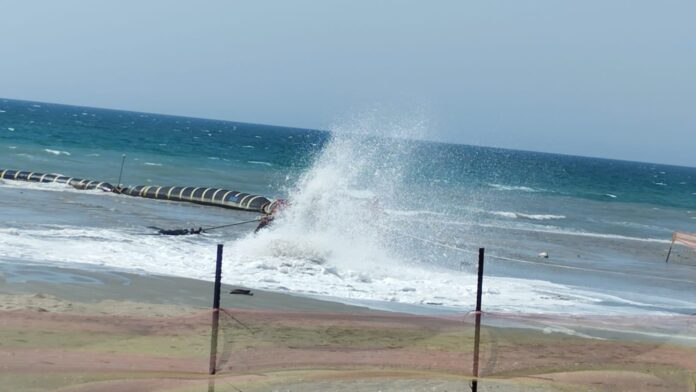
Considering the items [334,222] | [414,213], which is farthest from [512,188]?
[334,222]

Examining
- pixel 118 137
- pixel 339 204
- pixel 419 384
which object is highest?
pixel 118 137

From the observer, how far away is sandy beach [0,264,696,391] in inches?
325

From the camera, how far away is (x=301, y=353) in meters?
9.25

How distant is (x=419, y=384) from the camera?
8.69m

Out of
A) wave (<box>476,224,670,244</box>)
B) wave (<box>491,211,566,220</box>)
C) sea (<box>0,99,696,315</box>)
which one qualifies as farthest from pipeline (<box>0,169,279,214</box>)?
wave (<box>491,211,566,220</box>)

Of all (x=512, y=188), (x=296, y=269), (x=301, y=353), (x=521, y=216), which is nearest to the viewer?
(x=301, y=353)

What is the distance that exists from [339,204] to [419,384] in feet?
44.1

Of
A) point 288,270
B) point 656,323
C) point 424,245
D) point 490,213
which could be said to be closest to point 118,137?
point 490,213

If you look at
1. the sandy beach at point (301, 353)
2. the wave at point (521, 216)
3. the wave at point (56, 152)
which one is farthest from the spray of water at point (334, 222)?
the wave at point (56, 152)

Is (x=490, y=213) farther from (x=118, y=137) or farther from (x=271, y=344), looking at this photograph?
(x=118, y=137)

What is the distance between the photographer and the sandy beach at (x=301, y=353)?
27.1 feet

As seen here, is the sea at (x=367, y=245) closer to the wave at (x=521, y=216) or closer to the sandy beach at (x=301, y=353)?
the wave at (x=521, y=216)

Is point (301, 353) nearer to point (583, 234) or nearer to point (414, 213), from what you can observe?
point (414, 213)

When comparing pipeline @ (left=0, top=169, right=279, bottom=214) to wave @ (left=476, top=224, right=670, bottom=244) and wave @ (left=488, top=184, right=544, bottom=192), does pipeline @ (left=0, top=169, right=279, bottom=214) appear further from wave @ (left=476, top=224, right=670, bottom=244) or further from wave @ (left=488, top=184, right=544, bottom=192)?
wave @ (left=488, top=184, right=544, bottom=192)
